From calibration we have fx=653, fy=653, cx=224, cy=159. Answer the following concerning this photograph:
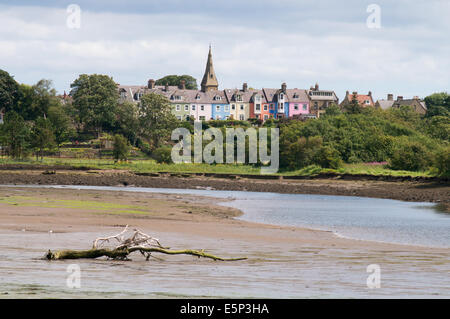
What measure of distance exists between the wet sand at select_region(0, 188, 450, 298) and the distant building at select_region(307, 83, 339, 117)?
121876 mm

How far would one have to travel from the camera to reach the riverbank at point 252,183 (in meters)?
61.0

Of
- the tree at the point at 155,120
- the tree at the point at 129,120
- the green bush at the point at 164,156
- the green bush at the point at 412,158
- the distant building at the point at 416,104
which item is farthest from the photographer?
the distant building at the point at 416,104

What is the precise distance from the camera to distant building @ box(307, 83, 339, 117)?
524 feet

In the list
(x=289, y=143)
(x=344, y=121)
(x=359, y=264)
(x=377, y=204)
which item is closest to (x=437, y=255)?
(x=359, y=264)

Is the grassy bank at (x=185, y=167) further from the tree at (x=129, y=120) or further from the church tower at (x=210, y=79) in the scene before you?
the church tower at (x=210, y=79)

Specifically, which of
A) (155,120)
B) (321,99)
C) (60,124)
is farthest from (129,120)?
(321,99)

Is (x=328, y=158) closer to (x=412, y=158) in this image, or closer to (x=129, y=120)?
(x=412, y=158)

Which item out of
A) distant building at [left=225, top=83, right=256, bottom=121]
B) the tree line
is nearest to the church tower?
distant building at [left=225, top=83, right=256, bottom=121]

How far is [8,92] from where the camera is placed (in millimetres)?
121688

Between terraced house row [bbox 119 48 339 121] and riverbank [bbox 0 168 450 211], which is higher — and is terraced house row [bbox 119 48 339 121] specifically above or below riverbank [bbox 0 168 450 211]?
above

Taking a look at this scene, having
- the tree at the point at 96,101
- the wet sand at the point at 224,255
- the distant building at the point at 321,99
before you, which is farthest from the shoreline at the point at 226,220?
the distant building at the point at 321,99

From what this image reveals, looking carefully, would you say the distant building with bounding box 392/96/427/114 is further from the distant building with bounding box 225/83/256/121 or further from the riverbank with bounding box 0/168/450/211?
the riverbank with bounding box 0/168/450/211

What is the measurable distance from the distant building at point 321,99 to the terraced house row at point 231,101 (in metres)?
7.07
